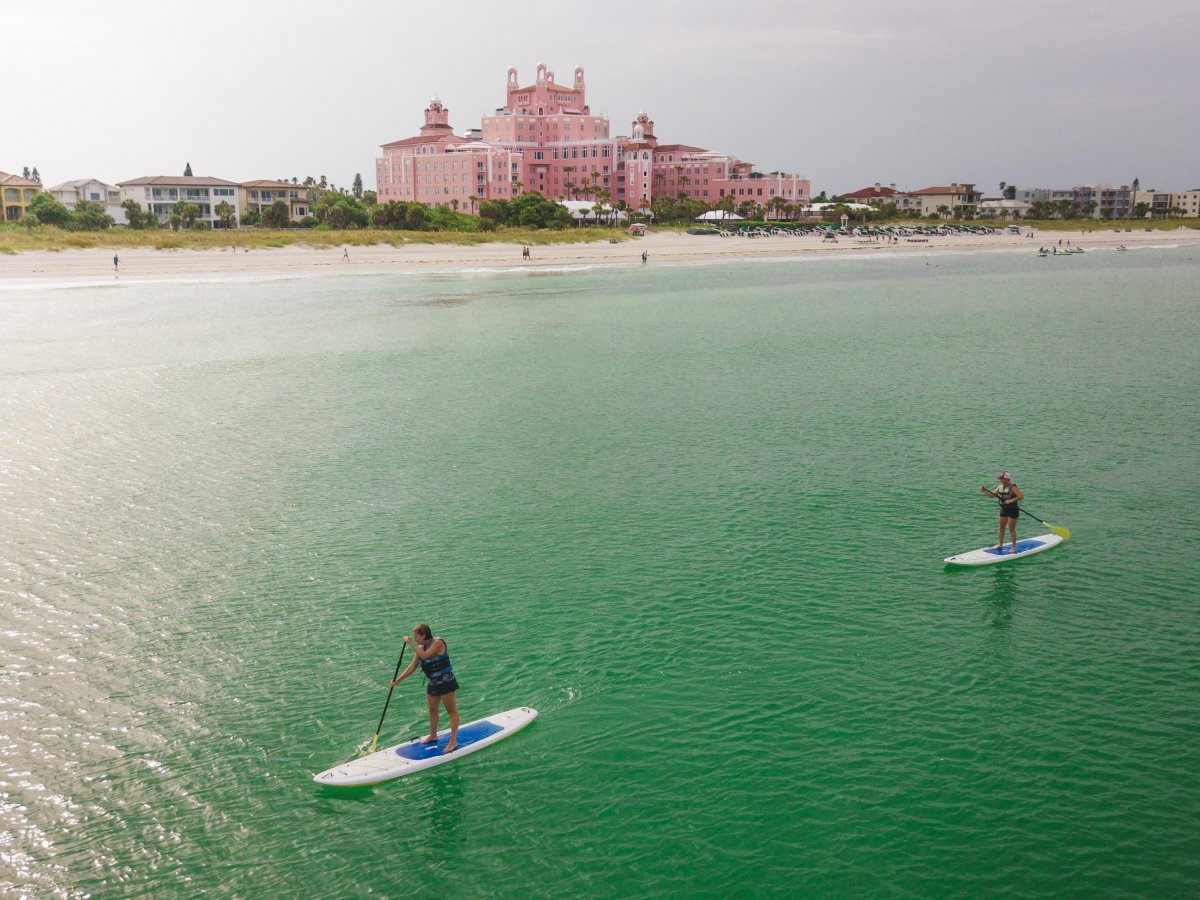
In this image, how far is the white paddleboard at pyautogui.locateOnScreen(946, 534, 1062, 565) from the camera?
21500mm

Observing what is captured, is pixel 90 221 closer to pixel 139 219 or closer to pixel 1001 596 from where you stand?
pixel 139 219

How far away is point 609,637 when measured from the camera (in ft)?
60.0

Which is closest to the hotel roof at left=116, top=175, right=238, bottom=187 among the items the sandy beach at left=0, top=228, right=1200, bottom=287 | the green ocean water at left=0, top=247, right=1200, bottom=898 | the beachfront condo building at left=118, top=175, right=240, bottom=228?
the beachfront condo building at left=118, top=175, right=240, bottom=228

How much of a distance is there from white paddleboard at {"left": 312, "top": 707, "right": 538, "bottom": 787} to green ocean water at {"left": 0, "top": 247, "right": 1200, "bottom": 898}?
229mm

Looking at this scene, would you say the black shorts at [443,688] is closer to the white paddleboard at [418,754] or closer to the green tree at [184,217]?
the white paddleboard at [418,754]

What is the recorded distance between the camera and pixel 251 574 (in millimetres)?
21453

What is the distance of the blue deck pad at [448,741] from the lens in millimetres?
14250

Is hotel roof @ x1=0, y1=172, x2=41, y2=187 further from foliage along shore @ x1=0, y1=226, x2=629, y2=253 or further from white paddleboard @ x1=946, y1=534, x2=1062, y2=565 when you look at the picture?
white paddleboard @ x1=946, y1=534, x2=1062, y2=565

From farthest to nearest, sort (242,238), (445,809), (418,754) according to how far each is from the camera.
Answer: (242,238), (418,754), (445,809)

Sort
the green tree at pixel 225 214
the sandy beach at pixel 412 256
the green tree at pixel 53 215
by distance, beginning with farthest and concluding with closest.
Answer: the green tree at pixel 225 214 < the green tree at pixel 53 215 < the sandy beach at pixel 412 256

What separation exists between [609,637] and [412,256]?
110 metres

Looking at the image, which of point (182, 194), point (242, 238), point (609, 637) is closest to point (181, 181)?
point (182, 194)

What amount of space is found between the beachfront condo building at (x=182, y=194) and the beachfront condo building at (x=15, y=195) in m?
18.6

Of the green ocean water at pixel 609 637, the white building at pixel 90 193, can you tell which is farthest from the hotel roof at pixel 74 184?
the green ocean water at pixel 609 637
